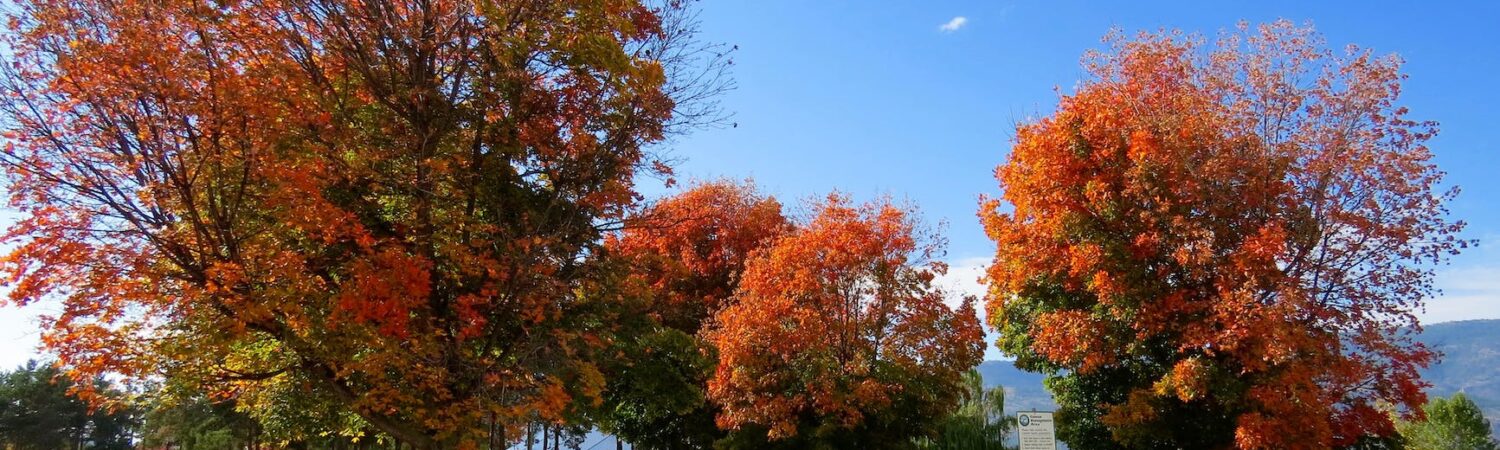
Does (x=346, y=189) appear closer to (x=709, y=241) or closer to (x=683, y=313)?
(x=683, y=313)

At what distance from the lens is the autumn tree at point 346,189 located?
8914mm

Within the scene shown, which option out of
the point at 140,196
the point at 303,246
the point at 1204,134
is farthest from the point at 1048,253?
the point at 140,196

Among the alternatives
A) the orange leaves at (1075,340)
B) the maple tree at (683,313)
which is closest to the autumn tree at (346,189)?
the maple tree at (683,313)

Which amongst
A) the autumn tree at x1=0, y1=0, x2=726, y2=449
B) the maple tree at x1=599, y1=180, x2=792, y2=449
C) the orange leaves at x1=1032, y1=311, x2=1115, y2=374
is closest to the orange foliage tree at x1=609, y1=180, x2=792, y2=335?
the maple tree at x1=599, y1=180, x2=792, y2=449

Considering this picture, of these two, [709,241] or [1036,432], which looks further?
[709,241]

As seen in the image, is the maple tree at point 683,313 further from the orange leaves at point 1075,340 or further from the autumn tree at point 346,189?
the orange leaves at point 1075,340

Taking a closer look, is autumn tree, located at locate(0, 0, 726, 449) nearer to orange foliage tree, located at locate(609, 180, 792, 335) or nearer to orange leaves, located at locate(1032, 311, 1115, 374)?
orange leaves, located at locate(1032, 311, 1115, 374)

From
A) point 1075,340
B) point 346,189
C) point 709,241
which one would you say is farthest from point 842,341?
point 346,189

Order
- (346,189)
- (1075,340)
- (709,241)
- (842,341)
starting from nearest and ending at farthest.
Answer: (346,189) → (1075,340) → (842,341) → (709,241)

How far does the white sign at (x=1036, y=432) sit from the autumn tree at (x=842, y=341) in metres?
8.72

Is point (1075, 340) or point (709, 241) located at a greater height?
point (709, 241)

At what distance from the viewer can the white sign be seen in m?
10.6

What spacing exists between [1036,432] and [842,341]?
32.4 ft

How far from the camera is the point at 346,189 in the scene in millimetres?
10602
